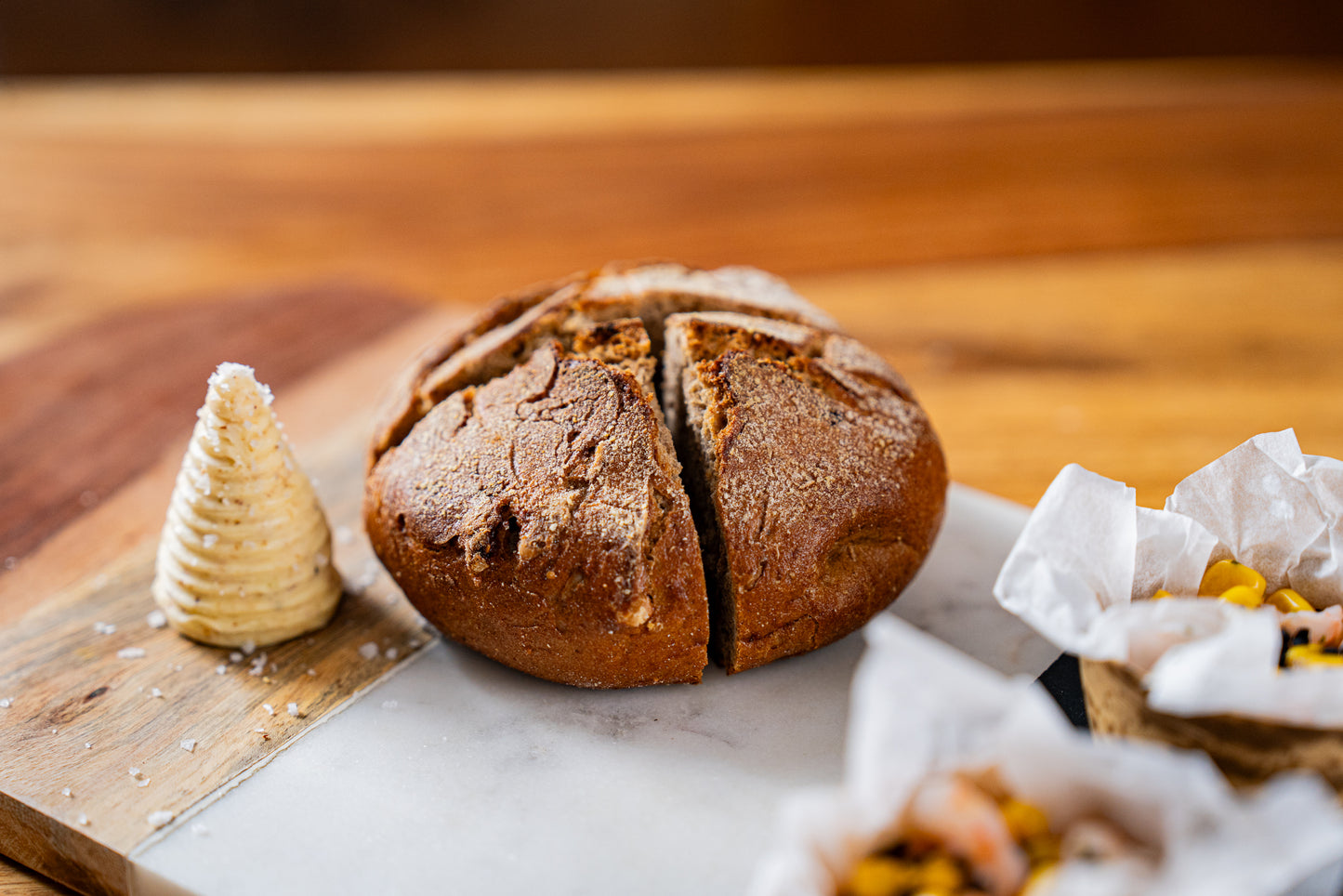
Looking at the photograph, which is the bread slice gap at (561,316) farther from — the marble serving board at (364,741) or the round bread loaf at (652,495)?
the marble serving board at (364,741)

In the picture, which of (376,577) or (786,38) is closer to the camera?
(376,577)

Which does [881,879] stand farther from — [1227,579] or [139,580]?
[139,580]

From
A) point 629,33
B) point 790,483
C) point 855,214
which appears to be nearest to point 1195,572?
point 790,483

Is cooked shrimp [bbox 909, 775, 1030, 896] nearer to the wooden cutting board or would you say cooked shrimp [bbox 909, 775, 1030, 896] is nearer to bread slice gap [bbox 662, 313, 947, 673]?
bread slice gap [bbox 662, 313, 947, 673]

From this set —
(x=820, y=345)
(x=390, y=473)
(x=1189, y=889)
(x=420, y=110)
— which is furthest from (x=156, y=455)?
(x=420, y=110)

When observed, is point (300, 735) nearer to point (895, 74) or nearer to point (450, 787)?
point (450, 787)

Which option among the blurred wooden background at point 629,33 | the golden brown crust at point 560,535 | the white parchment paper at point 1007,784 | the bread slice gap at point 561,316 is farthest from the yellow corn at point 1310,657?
the blurred wooden background at point 629,33
